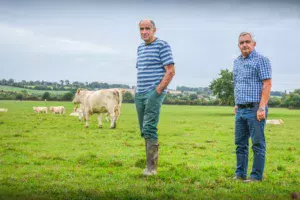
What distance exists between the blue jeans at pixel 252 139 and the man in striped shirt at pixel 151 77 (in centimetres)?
142

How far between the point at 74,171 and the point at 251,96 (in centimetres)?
354

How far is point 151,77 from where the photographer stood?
683 centimetres

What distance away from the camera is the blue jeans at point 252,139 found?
6.59 meters

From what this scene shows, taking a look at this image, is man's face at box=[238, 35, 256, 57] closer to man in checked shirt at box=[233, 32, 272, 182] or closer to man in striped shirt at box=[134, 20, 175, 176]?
man in checked shirt at box=[233, 32, 272, 182]

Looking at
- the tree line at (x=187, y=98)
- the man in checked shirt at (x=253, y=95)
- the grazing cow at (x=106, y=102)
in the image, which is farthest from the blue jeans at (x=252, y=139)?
the tree line at (x=187, y=98)

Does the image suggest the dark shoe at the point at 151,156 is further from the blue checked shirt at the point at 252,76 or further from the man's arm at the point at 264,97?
the man's arm at the point at 264,97

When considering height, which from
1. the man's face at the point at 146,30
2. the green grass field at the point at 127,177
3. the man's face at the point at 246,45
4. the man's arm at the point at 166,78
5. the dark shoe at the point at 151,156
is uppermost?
the man's face at the point at 146,30

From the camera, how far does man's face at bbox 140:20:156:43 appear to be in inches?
264

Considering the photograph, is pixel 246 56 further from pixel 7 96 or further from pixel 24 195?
pixel 7 96

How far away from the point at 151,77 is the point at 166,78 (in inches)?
11.6

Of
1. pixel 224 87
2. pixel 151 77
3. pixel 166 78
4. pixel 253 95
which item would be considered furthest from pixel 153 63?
pixel 224 87

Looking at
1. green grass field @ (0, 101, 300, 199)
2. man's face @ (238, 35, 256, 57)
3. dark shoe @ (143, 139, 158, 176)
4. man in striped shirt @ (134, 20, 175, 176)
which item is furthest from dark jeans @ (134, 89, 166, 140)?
man's face @ (238, 35, 256, 57)

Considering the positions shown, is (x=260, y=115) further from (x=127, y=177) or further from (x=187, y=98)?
(x=187, y=98)

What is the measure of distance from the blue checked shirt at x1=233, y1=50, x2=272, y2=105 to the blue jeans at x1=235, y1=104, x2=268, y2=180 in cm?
19
